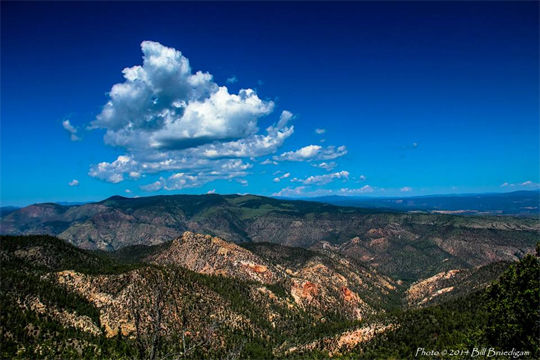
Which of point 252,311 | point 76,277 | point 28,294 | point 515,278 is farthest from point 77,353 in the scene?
point 515,278

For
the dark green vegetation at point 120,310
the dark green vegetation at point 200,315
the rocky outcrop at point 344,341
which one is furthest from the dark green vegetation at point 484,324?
the dark green vegetation at point 120,310

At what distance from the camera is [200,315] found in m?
144

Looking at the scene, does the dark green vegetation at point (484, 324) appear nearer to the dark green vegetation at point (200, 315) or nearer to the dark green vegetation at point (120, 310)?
the dark green vegetation at point (200, 315)

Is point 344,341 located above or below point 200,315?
below

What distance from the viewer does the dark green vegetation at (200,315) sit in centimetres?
7988

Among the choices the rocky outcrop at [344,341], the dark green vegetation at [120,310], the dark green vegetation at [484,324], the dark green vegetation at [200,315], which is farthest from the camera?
the rocky outcrop at [344,341]

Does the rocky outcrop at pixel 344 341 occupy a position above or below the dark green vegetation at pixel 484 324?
below

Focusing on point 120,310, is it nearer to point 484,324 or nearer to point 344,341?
point 344,341

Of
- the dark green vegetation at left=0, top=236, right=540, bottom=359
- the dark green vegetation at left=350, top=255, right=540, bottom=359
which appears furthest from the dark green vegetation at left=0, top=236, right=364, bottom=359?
the dark green vegetation at left=350, top=255, right=540, bottom=359

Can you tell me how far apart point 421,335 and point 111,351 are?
9129cm

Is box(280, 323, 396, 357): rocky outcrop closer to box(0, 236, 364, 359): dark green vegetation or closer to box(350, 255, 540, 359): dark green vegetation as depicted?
box(350, 255, 540, 359): dark green vegetation

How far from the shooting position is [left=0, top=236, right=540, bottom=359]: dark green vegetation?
79.9 metres

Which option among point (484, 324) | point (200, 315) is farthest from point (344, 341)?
point (200, 315)

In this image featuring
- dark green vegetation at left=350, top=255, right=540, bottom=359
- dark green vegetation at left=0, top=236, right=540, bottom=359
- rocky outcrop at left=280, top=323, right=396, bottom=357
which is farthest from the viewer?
rocky outcrop at left=280, top=323, right=396, bottom=357
